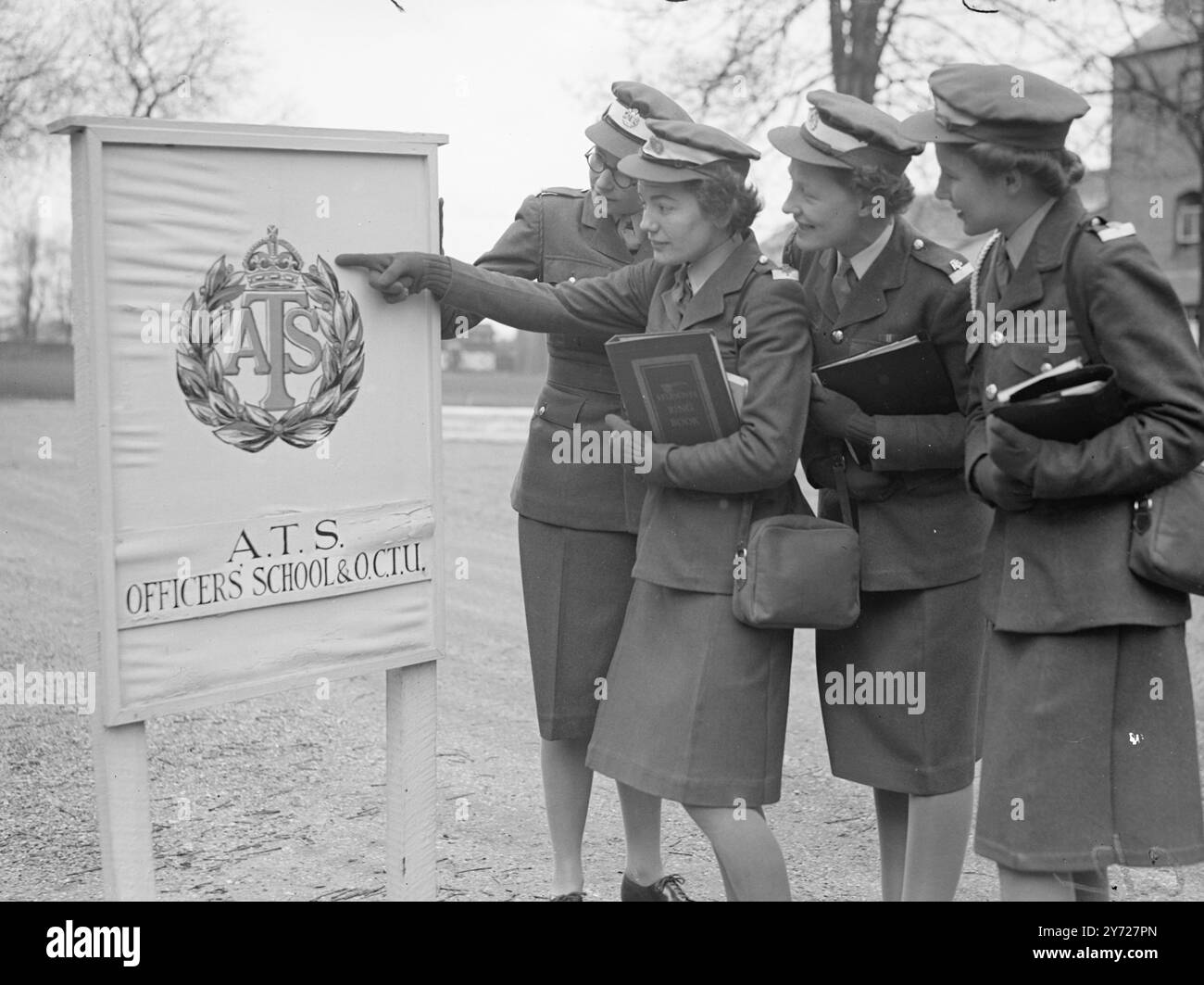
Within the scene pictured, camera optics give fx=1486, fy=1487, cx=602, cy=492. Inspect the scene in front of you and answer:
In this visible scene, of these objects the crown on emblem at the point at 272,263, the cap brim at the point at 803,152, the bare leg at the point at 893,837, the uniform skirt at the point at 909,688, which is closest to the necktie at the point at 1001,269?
the cap brim at the point at 803,152

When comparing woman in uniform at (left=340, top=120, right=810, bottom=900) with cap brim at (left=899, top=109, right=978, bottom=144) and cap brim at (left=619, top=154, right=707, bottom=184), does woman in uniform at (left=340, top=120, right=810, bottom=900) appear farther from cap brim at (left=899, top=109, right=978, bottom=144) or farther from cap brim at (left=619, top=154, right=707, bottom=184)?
cap brim at (left=899, top=109, right=978, bottom=144)

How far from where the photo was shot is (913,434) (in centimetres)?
312

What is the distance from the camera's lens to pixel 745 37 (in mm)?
12984

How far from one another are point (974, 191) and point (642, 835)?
1876 millimetres

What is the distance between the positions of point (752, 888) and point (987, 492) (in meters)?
0.97

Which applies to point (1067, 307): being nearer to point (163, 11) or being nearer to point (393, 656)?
point (393, 656)

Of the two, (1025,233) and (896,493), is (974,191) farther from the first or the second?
(896,493)

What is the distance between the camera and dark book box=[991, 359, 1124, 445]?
2.61 metres

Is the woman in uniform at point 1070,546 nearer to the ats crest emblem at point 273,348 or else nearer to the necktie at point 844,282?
the necktie at point 844,282

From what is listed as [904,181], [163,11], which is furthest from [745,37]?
[904,181]

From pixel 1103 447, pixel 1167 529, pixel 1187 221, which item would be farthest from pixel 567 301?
pixel 1187 221

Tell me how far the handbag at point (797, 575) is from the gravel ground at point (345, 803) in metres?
1.25

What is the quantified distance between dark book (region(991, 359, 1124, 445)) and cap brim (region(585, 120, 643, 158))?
4.19 ft

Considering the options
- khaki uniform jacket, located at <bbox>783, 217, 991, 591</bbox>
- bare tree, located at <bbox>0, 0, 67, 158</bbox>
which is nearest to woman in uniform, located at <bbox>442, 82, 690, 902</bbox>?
khaki uniform jacket, located at <bbox>783, 217, 991, 591</bbox>
